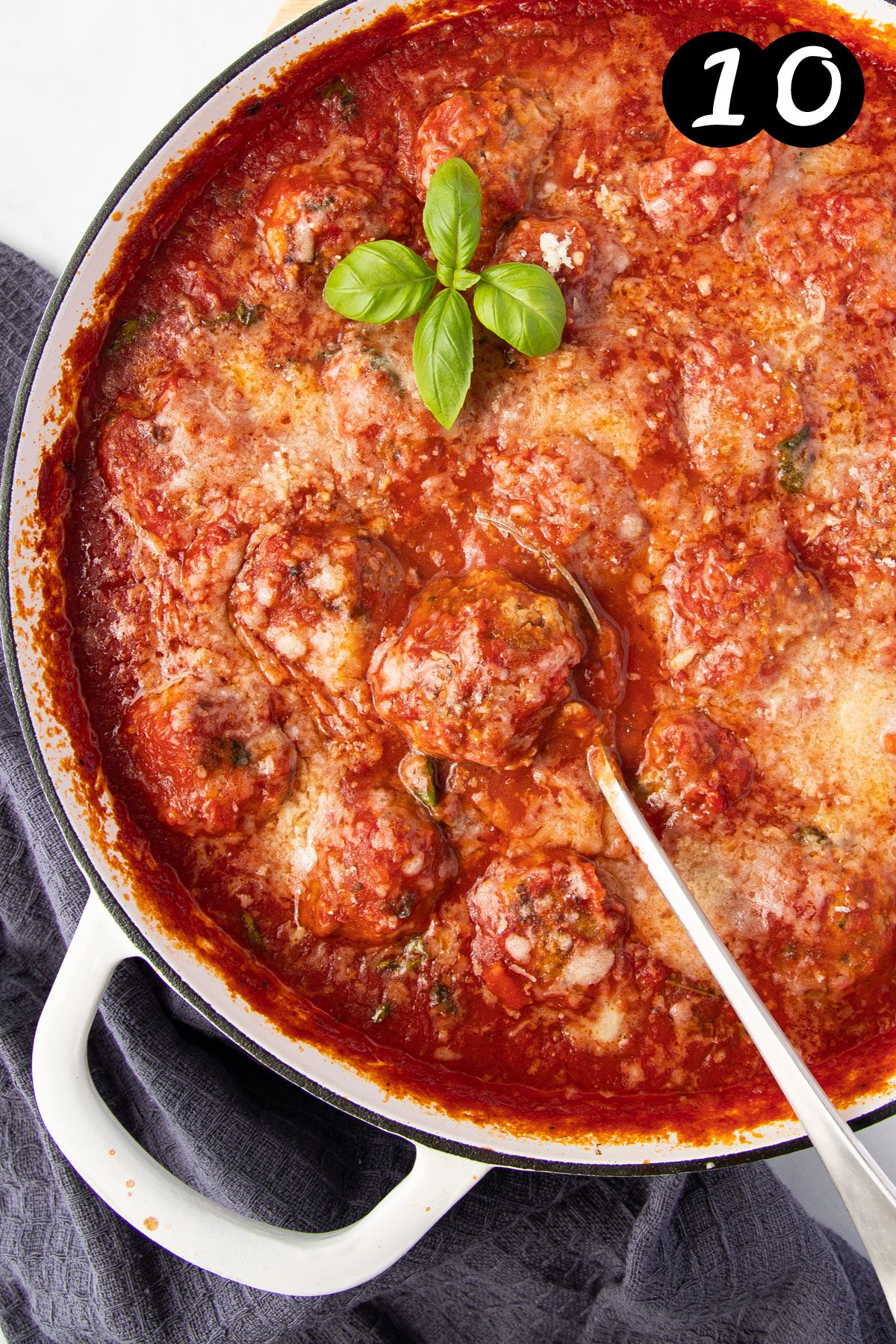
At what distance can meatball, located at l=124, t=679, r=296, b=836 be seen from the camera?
2.82 metres

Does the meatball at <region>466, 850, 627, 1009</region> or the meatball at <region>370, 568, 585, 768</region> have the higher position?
the meatball at <region>370, 568, 585, 768</region>

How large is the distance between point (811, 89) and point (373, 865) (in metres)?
2.55

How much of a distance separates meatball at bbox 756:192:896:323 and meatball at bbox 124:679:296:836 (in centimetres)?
194

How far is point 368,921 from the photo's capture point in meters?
2.83

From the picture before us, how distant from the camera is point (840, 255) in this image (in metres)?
2.97

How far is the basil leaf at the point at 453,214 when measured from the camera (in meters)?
2.65

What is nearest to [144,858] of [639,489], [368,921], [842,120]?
[368,921]

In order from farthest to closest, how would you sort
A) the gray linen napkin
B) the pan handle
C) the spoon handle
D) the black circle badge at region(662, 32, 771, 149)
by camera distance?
the gray linen napkin < the black circle badge at region(662, 32, 771, 149) < the pan handle < the spoon handle

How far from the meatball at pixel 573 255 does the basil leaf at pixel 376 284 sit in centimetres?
34

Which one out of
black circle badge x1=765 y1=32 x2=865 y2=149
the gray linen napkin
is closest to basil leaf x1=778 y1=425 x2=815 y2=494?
black circle badge x1=765 y1=32 x2=865 y2=149

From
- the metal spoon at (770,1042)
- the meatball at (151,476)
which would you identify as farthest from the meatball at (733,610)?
the meatball at (151,476)

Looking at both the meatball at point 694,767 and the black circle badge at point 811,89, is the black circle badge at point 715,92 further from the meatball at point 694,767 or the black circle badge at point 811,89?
the meatball at point 694,767

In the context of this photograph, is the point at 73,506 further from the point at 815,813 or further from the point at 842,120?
the point at 842,120

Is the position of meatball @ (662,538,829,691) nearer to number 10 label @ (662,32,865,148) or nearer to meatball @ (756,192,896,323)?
meatball @ (756,192,896,323)
